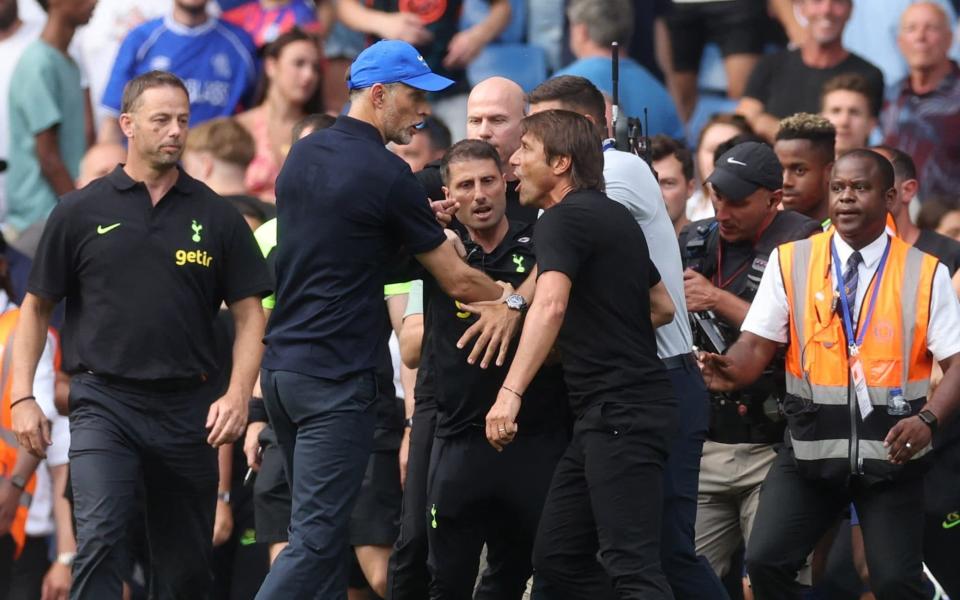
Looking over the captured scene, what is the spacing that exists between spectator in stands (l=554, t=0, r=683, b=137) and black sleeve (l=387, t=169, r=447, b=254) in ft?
13.3

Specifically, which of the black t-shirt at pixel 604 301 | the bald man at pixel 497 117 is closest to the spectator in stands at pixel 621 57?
the bald man at pixel 497 117

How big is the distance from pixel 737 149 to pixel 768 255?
0.48 m

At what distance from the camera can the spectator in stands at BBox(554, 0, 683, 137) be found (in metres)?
10.7

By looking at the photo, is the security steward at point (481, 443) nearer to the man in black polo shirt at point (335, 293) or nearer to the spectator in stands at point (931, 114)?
the man in black polo shirt at point (335, 293)

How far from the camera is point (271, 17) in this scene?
11.8 meters

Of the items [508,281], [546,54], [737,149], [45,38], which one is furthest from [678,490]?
[45,38]

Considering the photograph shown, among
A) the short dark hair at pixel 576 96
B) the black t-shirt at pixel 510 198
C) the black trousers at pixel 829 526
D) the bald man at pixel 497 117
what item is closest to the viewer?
the black trousers at pixel 829 526

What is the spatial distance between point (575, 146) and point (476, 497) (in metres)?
1.39

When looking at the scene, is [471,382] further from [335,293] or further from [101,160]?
[101,160]

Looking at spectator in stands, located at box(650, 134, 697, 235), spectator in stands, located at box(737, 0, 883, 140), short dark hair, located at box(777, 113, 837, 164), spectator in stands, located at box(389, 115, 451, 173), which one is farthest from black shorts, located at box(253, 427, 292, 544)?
spectator in stands, located at box(737, 0, 883, 140)

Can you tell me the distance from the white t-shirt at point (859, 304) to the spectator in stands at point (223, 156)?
12.0ft

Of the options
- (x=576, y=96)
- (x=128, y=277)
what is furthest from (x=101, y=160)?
(x=576, y=96)

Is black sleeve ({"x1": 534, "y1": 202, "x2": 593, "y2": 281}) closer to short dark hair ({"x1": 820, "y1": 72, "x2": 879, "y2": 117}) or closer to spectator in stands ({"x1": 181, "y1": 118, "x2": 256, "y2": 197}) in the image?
spectator in stands ({"x1": 181, "y1": 118, "x2": 256, "y2": 197})

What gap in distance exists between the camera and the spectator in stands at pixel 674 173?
30.2ft
